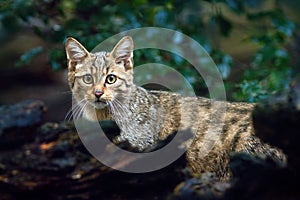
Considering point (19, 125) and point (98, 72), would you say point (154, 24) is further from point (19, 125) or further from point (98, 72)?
point (19, 125)

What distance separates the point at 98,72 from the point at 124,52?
0.19 meters

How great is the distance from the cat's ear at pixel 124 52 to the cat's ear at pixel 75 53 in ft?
0.57

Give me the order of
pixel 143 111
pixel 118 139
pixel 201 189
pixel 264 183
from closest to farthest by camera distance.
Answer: pixel 264 183 → pixel 201 189 → pixel 118 139 → pixel 143 111

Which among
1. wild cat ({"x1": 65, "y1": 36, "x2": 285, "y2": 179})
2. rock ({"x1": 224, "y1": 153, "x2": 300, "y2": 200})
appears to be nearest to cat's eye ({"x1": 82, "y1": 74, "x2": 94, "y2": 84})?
wild cat ({"x1": 65, "y1": 36, "x2": 285, "y2": 179})

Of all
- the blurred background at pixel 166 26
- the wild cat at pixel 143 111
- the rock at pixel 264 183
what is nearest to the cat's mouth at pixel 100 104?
the wild cat at pixel 143 111

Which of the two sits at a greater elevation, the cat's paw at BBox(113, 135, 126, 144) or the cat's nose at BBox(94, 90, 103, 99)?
the cat's nose at BBox(94, 90, 103, 99)

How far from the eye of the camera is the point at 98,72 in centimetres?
336

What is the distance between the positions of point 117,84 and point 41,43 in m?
3.92

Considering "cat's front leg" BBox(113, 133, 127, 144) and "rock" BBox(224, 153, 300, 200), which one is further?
"cat's front leg" BBox(113, 133, 127, 144)

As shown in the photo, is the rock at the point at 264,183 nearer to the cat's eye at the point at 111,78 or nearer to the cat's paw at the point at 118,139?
the cat's paw at the point at 118,139

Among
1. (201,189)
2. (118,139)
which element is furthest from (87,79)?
(201,189)

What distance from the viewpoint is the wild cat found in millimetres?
3352

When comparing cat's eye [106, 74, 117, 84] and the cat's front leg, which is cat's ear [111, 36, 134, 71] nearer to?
cat's eye [106, 74, 117, 84]

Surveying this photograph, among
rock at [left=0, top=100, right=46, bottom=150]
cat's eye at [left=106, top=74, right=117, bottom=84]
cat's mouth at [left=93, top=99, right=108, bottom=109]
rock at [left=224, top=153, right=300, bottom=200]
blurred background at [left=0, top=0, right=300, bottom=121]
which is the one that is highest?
blurred background at [left=0, top=0, right=300, bottom=121]
